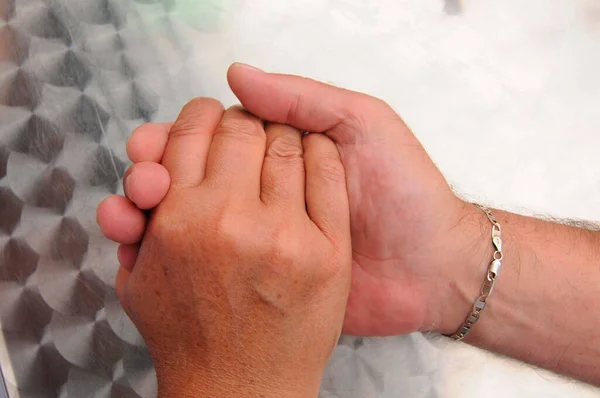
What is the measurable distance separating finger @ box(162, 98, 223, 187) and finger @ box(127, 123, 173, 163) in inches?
0.5

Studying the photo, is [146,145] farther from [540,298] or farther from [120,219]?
[540,298]

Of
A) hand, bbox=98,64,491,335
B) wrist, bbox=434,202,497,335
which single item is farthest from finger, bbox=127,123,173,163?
wrist, bbox=434,202,497,335

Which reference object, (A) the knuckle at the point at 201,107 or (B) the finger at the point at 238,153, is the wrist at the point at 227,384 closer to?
(B) the finger at the point at 238,153

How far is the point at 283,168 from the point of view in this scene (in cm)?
82

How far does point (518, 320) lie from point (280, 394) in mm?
471

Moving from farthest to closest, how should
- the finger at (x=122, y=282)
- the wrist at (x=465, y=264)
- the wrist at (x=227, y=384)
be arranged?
the wrist at (x=465, y=264)
the finger at (x=122, y=282)
the wrist at (x=227, y=384)

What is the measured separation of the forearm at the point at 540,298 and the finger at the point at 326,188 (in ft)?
0.81

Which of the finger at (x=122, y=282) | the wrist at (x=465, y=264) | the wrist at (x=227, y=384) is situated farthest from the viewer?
the wrist at (x=465, y=264)

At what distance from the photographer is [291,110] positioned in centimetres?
87

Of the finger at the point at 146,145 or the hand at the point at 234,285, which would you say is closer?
the hand at the point at 234,285

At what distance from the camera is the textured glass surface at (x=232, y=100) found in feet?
3.02

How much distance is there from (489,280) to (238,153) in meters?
0.47

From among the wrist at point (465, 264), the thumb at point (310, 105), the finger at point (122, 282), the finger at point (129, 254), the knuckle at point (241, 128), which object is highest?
the thumb at point (310, 105)

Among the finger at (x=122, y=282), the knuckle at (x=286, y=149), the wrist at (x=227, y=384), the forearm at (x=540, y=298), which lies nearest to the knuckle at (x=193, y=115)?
the knuckle at (x=286, y=149)
